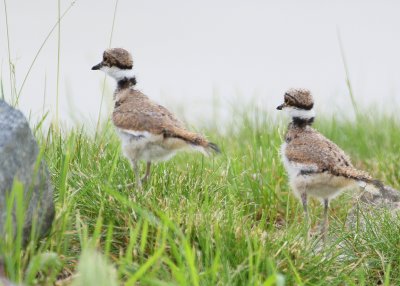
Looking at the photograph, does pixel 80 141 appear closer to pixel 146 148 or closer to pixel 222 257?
pixel 146 148

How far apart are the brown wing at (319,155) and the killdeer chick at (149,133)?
0.76 m

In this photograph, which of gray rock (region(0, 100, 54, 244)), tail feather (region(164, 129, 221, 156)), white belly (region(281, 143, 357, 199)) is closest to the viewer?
gray rock (region(0, 100, 54, 244))

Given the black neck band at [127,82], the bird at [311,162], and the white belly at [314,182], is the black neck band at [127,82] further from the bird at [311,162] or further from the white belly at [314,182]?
the white belly at [314,182]

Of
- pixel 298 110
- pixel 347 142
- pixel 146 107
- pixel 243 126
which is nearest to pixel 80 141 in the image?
pixel 146 107

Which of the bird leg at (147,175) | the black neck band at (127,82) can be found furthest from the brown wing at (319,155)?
the black neck band at (127,82)

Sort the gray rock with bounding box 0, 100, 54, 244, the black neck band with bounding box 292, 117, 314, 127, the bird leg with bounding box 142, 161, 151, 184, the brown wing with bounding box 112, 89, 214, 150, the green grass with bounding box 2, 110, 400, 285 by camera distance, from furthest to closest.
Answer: the black neck band with bounding box 292, 117, 314, 127
the bird leg with bounding box 142, 161, 151, 184
the brown wing with bounding box 112, 89, 214, 150
the gray rock with bounding box 0, 100, 54, 244
the green grass with bounding box 2, 110, 400, 285

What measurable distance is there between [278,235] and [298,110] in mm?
1461

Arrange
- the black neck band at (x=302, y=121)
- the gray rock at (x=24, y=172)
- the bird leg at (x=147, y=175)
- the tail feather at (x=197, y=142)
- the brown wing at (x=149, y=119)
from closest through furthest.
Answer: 1. the gray rock at (x=24, y=172)
2. the tail feather at (x=197, y=142)
3. the brown wing at (x=149, y=119)
4. the bird leg at (x=147, y=175)
5. the black neck band at (x=302, y=121)

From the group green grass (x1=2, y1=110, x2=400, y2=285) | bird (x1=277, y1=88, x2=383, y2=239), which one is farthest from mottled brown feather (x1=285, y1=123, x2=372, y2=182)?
green grass (x1=2, y1=110, x2=400, y2=285)

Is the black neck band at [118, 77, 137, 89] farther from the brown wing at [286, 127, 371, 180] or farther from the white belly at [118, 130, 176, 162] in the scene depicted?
the brown wing at [286, 127, 371, 180]

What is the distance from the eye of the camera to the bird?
593 cm

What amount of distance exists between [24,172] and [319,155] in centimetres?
241

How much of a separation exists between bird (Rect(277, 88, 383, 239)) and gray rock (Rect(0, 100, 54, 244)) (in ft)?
7.00

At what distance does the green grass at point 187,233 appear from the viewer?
4.36m
